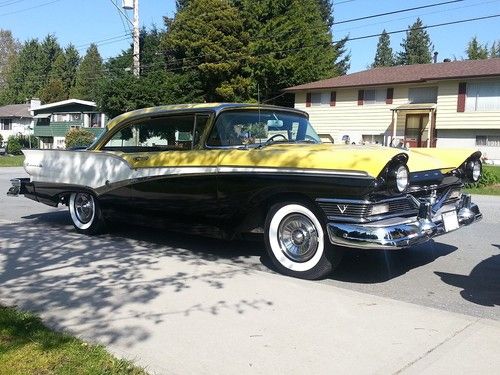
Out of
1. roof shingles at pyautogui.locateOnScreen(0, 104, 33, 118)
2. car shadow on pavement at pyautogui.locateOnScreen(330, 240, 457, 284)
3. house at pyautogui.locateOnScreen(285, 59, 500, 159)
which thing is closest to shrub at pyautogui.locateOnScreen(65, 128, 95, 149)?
house at pyautogui.locateOnScreen(285, 59, 500, 159)

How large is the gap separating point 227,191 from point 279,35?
3528 cm

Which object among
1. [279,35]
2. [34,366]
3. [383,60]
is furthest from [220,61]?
[383,60]

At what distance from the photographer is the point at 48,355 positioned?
3436 mm

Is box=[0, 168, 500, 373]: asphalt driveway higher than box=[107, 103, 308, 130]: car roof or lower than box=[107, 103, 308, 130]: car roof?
lower

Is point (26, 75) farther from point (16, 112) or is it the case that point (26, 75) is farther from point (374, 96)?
point (374, 96)

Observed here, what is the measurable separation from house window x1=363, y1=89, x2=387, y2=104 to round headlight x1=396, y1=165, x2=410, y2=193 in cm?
3000

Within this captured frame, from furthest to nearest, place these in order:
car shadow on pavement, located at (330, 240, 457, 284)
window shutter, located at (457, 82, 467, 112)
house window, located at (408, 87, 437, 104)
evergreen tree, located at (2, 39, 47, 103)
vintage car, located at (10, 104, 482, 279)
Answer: evergreen tree, located at (2, 39, 47, 103)
house window, located at (408, 87, 437, 104)
window shutter, located at (457, 82, 467, 112)
car shadow on pavement, located at (330, 240, 457, 284)
vintage car, located at (10, 104, 482, 279)

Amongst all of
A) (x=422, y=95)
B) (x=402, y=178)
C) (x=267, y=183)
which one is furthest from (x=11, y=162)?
(x=402, y=178)

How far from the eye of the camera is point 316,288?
502cm

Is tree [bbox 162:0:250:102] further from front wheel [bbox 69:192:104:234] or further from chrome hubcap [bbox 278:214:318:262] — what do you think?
chrome hubcap [bbox 278:214:318:262]

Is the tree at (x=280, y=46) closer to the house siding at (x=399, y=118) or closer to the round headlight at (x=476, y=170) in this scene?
the house siding at (x=399, y=118)

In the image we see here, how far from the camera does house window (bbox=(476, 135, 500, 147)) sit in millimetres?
29886

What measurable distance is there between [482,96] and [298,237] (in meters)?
27.5

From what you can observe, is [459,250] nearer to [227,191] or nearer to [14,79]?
[227,191]
